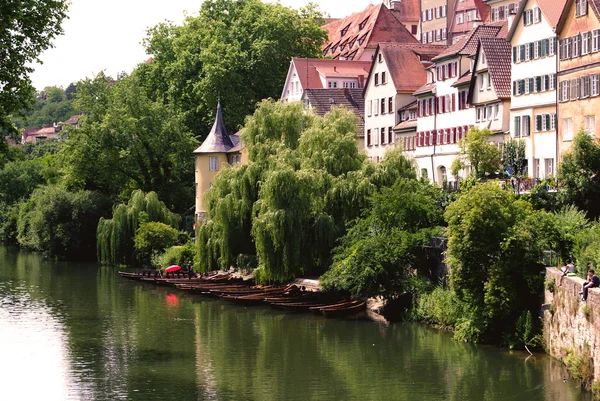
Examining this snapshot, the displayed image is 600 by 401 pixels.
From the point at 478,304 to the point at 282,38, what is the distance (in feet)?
175

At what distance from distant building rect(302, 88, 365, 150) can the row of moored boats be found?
20.0 meters

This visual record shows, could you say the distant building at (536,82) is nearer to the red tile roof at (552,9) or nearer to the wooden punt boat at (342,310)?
the red tile roof at (552,9)

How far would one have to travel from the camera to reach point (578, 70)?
49125mm

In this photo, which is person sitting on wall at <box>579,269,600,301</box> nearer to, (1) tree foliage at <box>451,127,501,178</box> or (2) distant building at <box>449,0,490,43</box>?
(1) tree foliage at <box>451,127,501,178</box>

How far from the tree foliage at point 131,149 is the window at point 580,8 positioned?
40925mm

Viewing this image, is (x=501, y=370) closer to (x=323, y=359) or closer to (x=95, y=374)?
(x=323, y=359)

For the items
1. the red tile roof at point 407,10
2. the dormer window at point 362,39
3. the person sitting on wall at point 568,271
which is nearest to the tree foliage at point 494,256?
the person sitting on wall at point 568,271

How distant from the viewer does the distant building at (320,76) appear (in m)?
81.2

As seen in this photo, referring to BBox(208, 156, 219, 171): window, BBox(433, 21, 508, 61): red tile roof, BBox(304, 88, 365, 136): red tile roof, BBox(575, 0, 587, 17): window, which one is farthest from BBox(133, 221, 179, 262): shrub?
BBox(575, 0, 587, 17): window

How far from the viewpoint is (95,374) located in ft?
113

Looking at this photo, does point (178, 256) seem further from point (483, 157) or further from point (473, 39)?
point (473, 39)

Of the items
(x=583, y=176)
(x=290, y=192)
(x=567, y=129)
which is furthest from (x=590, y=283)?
(x=290, y=192)

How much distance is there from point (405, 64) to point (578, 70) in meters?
23.3

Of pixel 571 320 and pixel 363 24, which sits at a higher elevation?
pixel 363 24
